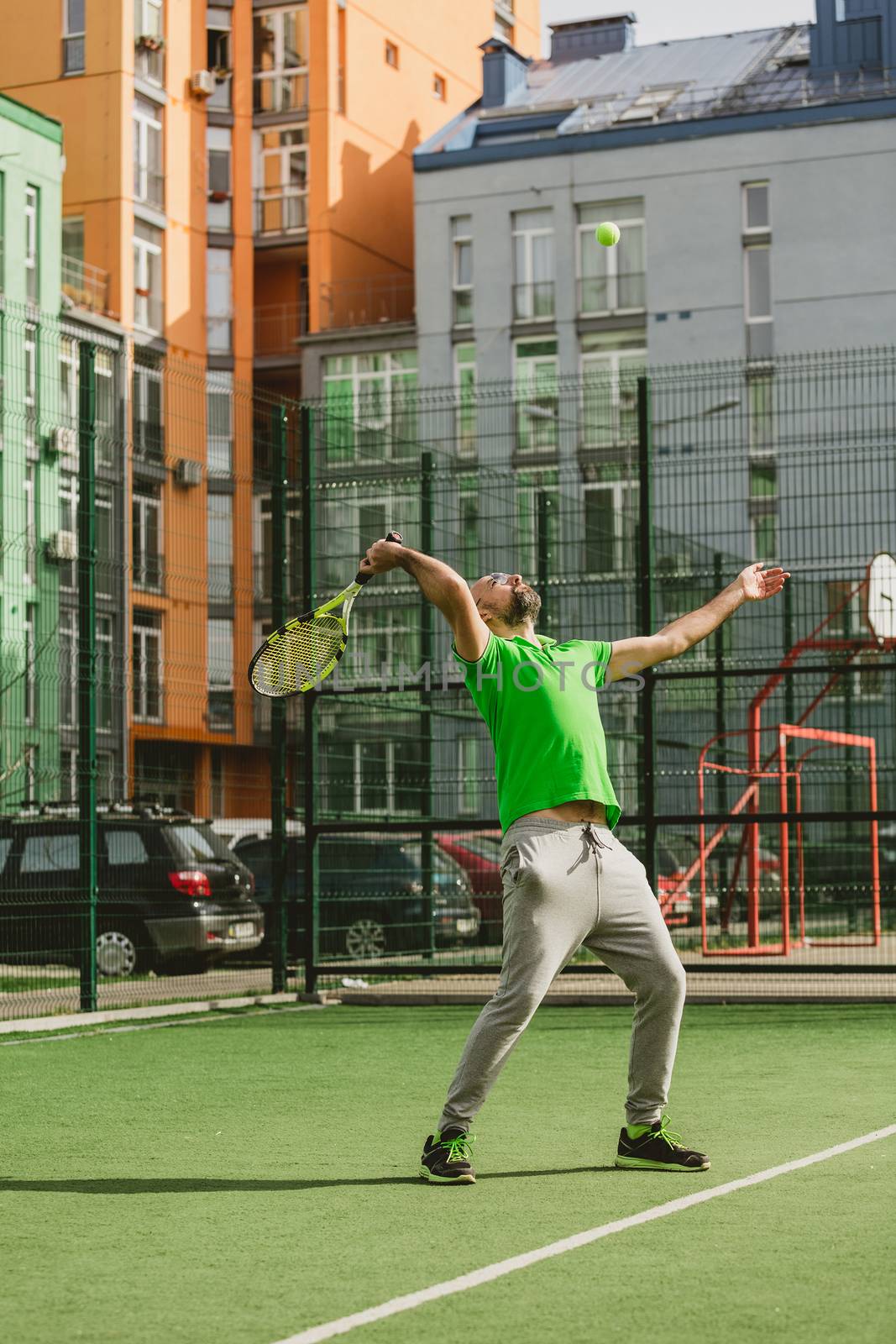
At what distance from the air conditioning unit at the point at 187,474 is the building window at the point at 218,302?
35.3 metres

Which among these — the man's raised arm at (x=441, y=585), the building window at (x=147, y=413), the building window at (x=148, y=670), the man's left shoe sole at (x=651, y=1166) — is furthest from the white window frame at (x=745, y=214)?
the man's left shoe sole at (x=651, y=1166)

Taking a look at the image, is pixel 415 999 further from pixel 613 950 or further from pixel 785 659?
pixel 613 950

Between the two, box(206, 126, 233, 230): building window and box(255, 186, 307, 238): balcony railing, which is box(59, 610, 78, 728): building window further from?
box(255, 186, 307, 238): balcony railing

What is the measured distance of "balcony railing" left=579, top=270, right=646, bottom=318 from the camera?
45312mm

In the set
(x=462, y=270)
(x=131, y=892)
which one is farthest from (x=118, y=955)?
(x=462, y=270)

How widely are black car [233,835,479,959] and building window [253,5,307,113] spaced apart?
36.3 m

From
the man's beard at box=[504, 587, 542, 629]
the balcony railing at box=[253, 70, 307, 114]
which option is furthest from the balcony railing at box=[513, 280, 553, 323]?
the man's beard at box=[504, 587, 542, 629]

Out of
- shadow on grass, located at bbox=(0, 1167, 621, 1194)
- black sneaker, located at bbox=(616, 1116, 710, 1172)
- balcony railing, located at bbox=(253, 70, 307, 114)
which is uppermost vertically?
balcony railing, located at bbox=(253, 70, 307, 114)

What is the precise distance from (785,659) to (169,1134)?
31.5ft

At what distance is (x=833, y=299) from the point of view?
1694 inches

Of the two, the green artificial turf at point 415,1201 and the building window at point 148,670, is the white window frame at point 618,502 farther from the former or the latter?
the green artificial turf at point 415,1201

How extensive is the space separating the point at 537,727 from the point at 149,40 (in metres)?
41.9

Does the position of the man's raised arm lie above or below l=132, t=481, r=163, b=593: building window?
below

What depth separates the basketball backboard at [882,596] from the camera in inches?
655
